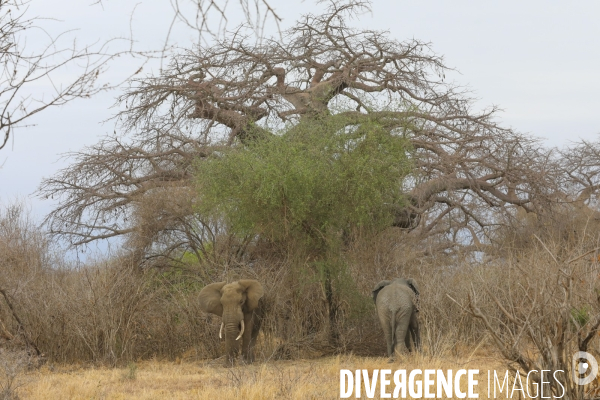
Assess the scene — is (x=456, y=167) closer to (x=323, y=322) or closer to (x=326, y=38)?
(x=326, y=38)

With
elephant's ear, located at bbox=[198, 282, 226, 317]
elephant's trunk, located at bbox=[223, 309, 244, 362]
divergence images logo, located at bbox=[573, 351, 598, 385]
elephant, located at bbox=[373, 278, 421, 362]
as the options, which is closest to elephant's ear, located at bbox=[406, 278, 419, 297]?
elephant, located at bbox=[373, 278, 421, 362]

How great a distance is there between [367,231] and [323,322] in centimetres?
207

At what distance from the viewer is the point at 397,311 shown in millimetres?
14367

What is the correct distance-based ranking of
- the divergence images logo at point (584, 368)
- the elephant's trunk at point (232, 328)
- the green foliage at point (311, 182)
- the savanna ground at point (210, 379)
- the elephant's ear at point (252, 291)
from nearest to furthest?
the divergence images logo at point (584, 368) < the savanna ground at point (210, 379) < the elephant's trunk at point (232, 328) < the elephant's ear at point (252, 291) < the green foliage at point (311, 182)

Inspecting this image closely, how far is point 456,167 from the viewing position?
21.1m

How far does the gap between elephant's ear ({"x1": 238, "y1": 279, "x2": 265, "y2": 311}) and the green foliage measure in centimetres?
117

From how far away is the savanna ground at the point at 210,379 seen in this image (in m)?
10.0

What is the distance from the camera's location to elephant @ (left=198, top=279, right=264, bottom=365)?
47.6 ft

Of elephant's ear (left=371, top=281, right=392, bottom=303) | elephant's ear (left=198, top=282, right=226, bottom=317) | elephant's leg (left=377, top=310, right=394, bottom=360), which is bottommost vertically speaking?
elephant's leg (left=377, top=310, right=394, bottom=360)

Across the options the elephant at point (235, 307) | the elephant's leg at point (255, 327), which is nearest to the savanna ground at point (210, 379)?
the elephant at point (235, 307)

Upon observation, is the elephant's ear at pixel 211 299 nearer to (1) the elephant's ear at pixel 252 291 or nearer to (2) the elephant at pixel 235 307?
(2) the elephant at pixel 235 307

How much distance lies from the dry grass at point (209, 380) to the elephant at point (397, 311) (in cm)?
50

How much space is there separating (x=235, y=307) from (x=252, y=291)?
22.0 inches

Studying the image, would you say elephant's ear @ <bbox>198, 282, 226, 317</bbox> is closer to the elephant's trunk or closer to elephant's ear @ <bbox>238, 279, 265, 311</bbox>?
the elephant's trunk
